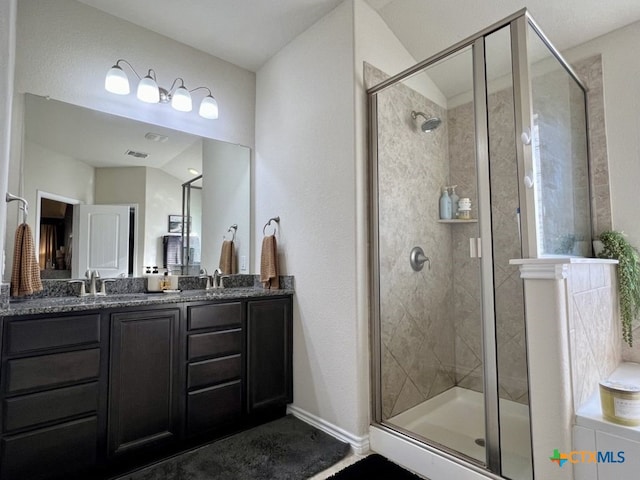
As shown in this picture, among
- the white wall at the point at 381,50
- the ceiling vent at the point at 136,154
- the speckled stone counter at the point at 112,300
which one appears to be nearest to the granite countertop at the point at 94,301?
the speckled stone counter at the point at 112,300

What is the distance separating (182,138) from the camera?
8.75 feet

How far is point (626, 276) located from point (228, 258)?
8.61ft

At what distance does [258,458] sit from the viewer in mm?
1958

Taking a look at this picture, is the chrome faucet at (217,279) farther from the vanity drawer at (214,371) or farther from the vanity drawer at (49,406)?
the vanity drawer at (49,406)

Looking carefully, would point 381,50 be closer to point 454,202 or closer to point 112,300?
point 454,202

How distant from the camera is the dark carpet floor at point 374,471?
1.80 meters

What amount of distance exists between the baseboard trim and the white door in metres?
1.53

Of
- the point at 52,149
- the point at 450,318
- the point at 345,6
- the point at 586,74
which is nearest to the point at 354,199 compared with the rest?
the point at 450,318

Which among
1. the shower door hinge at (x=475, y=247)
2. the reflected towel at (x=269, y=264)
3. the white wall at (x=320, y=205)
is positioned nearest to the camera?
the shower door hinge at (x=475, y=247)

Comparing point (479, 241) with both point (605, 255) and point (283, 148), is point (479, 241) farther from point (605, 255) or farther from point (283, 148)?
point (283, 148)

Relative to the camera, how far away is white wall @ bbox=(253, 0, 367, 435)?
7.15 ft

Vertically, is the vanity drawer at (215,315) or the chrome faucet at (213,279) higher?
the chrome faucet at (213,279)

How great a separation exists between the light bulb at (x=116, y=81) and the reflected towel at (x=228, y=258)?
4.12ft

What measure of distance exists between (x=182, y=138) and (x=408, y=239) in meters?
1.83
